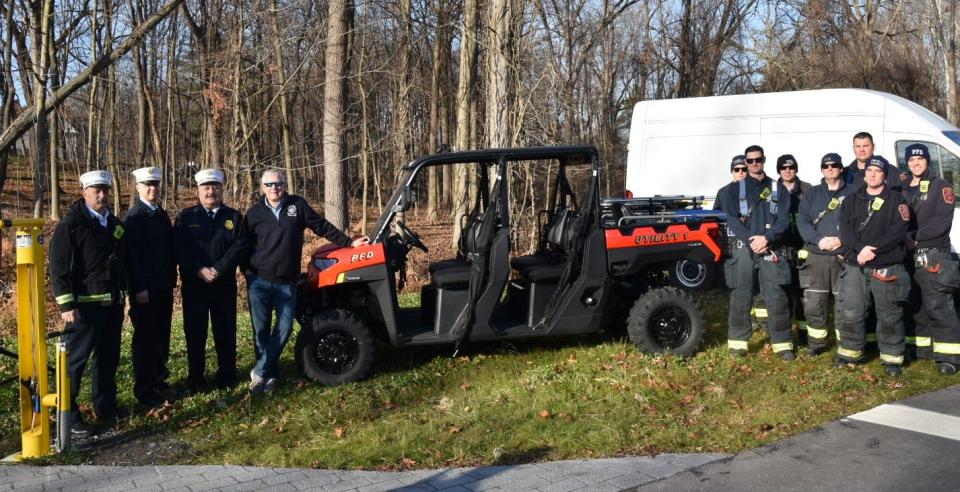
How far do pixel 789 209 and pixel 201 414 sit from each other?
5415mm

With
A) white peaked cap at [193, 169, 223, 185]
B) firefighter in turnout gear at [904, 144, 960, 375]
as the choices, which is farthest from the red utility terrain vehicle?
firefighter in turnout gear at [904, 144, 960, 375]

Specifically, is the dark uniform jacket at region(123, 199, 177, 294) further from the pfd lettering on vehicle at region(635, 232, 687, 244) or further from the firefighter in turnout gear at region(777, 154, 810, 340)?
the firefighter in turnout gear at region(777, 154, 810, 340)

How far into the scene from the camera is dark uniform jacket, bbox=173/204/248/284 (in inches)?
261

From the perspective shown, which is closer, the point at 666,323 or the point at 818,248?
the point at 818,248

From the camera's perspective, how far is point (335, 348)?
6.84 meters

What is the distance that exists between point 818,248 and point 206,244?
5.31 meters

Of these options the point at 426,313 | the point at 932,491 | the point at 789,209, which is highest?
the point at 789,209

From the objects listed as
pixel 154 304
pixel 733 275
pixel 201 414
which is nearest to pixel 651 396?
pixel 733 275

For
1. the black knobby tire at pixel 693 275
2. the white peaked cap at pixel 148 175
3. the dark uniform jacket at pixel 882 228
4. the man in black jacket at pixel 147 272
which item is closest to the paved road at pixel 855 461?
the dark uniform jacket at pixel 882 228

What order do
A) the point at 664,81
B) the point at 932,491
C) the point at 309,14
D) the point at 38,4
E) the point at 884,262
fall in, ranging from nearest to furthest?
the point at 932,491 → the point at 884,262 → the point at 38,4 → the point at 309,14 → the point at 664,81

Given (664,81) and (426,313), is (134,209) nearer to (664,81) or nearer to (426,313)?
(426,313)

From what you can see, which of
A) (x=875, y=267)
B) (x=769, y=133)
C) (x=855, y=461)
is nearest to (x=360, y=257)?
(x=855, y=461)

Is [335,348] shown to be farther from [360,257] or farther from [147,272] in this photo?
[147,272]

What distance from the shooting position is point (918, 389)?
21.8 ft
